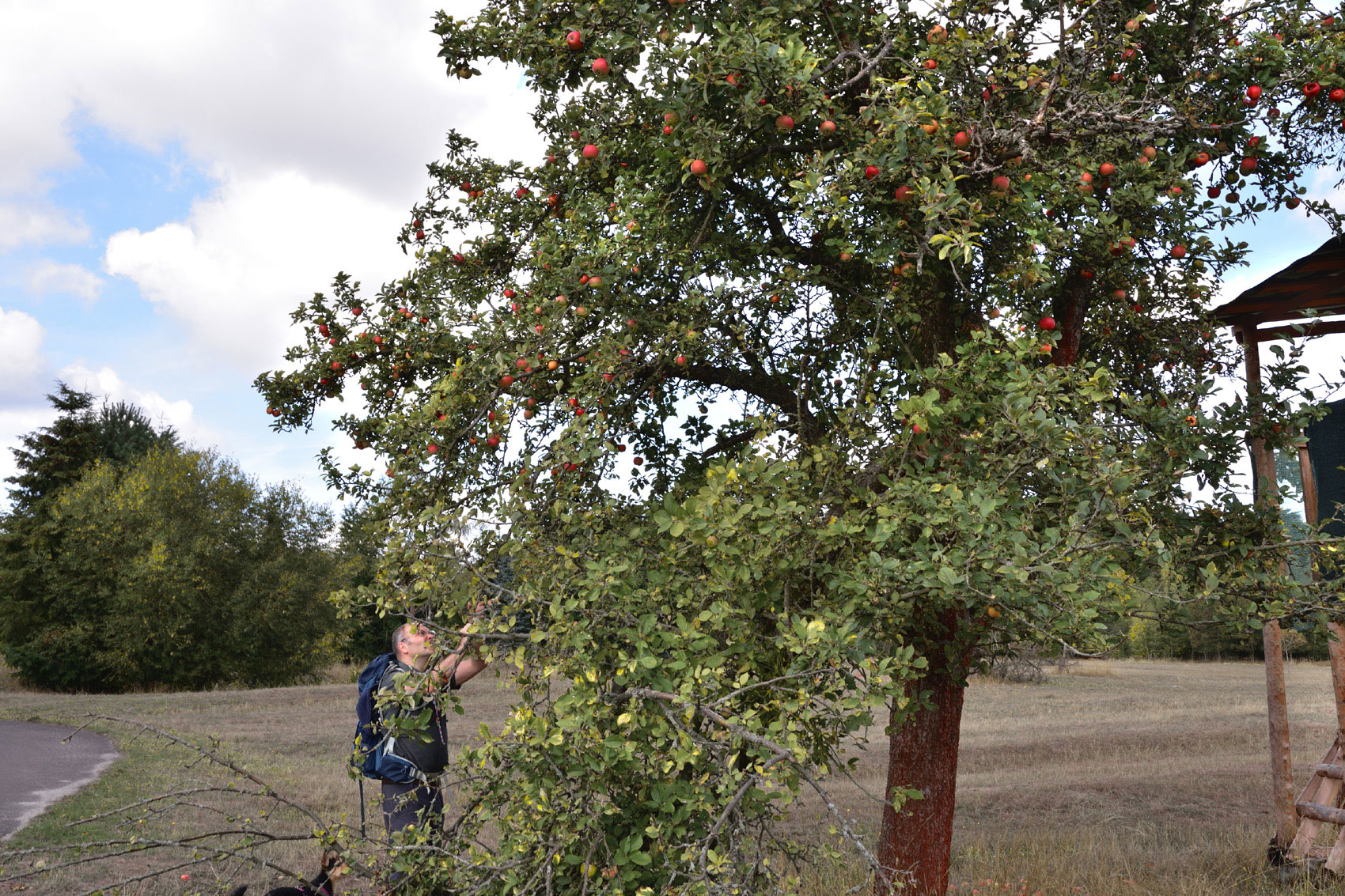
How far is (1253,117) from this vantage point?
4.93 meters

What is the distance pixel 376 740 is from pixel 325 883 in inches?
28.0

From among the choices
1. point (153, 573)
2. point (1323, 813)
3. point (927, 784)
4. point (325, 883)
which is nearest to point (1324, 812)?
point (1323, 813)

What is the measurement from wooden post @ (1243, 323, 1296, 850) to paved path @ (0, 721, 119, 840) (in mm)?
10640

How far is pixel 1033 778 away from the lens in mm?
11570

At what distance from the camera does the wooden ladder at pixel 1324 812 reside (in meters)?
6.66

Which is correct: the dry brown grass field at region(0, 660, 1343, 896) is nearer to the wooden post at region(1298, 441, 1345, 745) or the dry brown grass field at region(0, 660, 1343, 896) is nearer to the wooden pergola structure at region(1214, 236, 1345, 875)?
the wooden pergola structure at region(1214, 236, 1345, 875)

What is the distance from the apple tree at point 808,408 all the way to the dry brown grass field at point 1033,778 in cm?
84

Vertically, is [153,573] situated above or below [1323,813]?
above

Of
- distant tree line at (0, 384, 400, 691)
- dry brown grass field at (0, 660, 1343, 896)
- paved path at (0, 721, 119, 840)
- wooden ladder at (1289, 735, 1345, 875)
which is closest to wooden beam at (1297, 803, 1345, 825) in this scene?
wooden ladder at (1289, 735, 1345, 875)

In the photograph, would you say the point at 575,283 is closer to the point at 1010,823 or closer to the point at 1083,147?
the point at 1083,147

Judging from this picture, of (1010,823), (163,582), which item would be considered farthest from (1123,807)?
(163,582)

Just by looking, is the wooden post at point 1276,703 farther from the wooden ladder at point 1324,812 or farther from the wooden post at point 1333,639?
the wooden post at point 1333,639

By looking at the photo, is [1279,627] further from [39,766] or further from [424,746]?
[39,766]

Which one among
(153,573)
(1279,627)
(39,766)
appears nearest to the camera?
(1279,627)
